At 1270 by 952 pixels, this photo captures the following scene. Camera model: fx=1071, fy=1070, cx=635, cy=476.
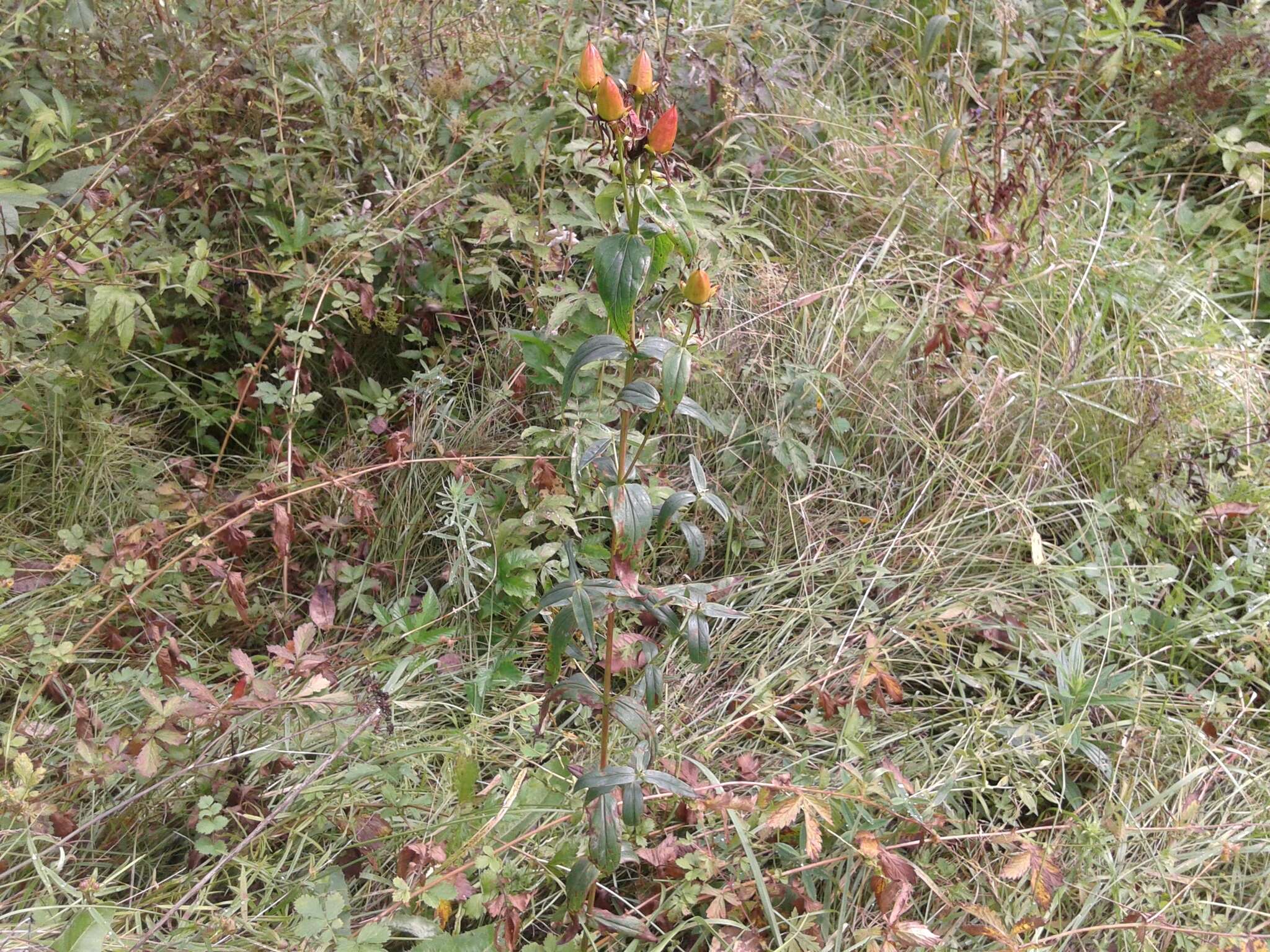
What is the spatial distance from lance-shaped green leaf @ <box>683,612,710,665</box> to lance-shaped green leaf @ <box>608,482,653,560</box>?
170 millimetres

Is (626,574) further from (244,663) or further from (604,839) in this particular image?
(244,663)

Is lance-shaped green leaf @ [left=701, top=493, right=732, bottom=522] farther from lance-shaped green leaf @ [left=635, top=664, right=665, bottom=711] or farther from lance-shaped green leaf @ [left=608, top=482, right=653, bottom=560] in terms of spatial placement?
lance-shaped green leaf @ [left=635, top=664, right=665, bottom=711]

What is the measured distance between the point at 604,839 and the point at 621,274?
0.77m

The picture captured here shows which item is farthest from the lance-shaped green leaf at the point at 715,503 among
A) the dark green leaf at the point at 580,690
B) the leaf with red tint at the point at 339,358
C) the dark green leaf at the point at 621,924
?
the leaf with red tint at the point at 339,358

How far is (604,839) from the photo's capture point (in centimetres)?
149

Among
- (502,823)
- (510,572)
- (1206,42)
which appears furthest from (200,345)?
(1206,42)

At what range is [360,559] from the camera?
7.91 ft

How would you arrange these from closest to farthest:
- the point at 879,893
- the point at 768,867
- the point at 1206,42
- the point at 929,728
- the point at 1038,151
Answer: the point at 879,893
the point at 768,867
the point at 929,728
the point at 1038,151
the point at 1206,42

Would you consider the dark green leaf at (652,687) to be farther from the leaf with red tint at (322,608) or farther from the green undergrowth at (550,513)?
the leaf with red tint at (322,608)

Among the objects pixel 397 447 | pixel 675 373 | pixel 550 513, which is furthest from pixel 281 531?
pixel 675 373

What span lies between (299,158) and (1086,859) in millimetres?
2260

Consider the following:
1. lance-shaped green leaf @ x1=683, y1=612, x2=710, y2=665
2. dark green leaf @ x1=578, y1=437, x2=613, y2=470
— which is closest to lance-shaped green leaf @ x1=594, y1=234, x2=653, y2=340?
dark green leaf @ x1=578, y1=437, x2=613, y2=470

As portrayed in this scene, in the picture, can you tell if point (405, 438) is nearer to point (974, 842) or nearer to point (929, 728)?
point (929, 728)

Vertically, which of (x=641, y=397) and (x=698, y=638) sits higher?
(x=641, y=397)
